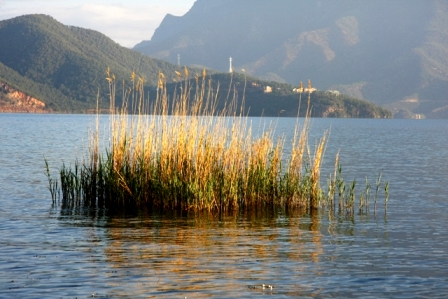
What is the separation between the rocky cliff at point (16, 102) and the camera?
14888cm

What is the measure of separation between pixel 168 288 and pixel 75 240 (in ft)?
12.9

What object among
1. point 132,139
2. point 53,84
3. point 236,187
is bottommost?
point 236,187

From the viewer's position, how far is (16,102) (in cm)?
15062

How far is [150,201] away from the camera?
51.7 ft

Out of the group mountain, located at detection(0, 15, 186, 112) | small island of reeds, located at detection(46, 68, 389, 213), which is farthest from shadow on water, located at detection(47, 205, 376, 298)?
mountain, located at detection(0, 15, 186, 112)

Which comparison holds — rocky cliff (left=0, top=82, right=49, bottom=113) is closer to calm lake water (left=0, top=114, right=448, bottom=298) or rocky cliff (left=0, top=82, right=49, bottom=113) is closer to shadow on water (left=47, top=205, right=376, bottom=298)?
calm lake water (left=0, top=114, right=448, bottom=298)

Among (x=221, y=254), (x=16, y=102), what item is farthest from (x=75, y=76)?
(x=221, y=254)

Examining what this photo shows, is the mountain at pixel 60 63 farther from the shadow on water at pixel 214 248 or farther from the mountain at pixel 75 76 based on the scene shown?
the shadow on water at pixel 214 248

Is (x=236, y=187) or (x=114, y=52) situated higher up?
(x=114, y=52)

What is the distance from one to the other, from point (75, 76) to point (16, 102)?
1512cm

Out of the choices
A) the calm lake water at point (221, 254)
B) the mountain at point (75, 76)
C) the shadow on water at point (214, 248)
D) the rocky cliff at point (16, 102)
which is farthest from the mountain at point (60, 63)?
the calm lake water at point (221, 254)

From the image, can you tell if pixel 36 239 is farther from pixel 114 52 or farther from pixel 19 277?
pixel 114 52

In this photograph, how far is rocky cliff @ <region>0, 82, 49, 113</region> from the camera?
148875 mm

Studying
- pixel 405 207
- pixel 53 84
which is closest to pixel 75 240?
pixel 405 207
